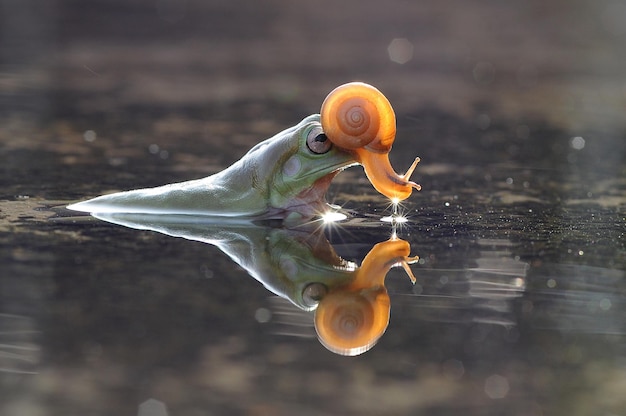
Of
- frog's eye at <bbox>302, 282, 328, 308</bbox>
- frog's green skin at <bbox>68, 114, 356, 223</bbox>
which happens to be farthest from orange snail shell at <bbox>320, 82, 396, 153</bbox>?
frog's eye at <bbox>302, 282, 328, 308</bbox>

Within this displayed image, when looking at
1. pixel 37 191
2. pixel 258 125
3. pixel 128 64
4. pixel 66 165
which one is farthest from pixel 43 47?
pixel 37 191

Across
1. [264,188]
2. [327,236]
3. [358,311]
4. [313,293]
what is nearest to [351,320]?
[358,311]

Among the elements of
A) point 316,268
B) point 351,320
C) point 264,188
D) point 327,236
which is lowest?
point 351,320

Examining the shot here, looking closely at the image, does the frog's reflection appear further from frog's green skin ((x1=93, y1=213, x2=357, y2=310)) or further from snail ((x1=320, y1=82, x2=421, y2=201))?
snail ((x1=320, y1=82, x2=421, y2=201))

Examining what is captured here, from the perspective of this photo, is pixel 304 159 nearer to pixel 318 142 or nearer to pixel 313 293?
pixel 318 142

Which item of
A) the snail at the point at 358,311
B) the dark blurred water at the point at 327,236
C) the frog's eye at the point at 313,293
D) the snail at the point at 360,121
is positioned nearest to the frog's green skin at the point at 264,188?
the snail at the point at 360,121
